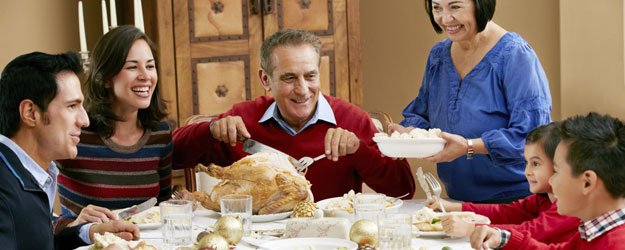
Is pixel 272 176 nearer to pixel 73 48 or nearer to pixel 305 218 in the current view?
pixel 305 218

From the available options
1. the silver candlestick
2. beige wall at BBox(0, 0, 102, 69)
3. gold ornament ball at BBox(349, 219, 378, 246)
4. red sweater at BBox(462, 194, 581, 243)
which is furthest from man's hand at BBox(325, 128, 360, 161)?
beige wall at BBox(0, 0, 102, 69)

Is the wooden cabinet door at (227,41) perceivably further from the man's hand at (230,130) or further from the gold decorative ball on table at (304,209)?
the gold decorative ball on table at (304,209)

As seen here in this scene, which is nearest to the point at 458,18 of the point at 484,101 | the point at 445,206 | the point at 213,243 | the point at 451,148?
the point at 484,101

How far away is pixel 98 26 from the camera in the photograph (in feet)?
16.8

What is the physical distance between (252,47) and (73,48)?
3.34ft

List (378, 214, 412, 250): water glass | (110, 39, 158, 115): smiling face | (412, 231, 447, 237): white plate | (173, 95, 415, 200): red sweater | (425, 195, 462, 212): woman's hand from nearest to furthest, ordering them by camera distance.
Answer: (378, 214, 412, 250): water glass < (412, 231, 447, 237): white plate < (425, 195, 462, 212): woman's hand < (110, 39, 158, 115): smiling face < (173, 95, 415, 200): red sweater

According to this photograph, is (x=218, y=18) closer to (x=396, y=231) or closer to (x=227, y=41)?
(x=227, y=41)

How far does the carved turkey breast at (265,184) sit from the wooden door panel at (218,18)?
1998 millimetres

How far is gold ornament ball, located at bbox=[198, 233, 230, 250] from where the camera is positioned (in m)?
2.25

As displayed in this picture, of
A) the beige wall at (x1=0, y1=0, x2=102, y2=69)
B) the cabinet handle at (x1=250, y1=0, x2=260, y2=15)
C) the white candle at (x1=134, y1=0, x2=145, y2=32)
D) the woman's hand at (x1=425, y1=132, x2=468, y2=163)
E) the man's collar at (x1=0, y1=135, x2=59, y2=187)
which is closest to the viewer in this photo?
the man's collar at (x1=0, y1=135, x2=59, y2=187)

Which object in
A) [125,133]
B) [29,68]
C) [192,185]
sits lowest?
[192,185]

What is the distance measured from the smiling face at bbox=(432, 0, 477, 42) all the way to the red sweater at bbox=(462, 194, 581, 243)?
69 centimetres

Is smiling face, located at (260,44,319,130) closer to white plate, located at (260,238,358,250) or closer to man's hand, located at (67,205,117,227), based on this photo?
man's hand, located at (67,205,117,227)

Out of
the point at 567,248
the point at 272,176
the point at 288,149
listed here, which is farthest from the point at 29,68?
the point at 567,248
